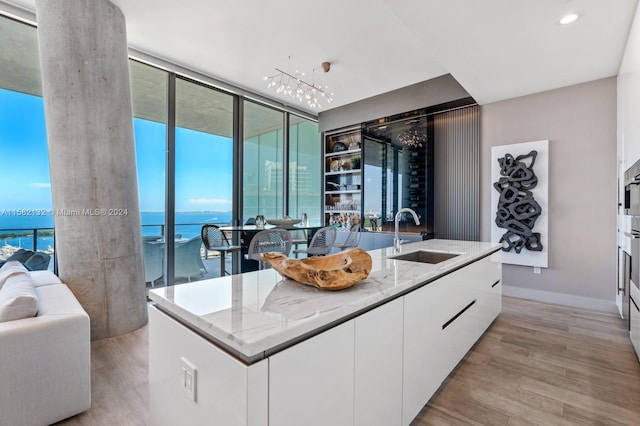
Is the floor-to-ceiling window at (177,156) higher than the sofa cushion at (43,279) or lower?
higher

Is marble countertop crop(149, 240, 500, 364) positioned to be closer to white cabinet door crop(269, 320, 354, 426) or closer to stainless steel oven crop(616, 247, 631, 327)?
white cabinet door crop(269, 320, 354, 426)

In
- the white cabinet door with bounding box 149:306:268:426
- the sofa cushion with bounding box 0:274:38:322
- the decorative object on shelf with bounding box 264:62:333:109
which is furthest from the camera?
the decorative object on shelf with bounding box 264:62:333:109

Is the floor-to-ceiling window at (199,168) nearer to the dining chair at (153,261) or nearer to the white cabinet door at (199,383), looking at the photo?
the dining chair at (153,261)

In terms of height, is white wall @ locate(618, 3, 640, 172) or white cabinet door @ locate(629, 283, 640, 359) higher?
white wall @ locate(618, 3, 640, 172)

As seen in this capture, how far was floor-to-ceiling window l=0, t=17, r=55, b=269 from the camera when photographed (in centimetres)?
298

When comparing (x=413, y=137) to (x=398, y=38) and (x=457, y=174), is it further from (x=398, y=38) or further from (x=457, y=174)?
(x=398, y=38)

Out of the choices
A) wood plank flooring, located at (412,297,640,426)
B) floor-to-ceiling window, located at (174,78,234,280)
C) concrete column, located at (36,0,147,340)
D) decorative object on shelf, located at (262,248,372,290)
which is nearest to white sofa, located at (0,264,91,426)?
concrete column, located at (36,0,147,340)

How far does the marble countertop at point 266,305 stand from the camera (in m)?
0.88

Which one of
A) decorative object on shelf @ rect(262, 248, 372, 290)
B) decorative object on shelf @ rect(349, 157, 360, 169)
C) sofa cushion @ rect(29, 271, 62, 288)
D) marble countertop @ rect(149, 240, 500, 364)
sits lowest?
sofa cushion @ rect(29, 271, 62, 288)

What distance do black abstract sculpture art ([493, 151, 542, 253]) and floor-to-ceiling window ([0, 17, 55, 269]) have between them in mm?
5364

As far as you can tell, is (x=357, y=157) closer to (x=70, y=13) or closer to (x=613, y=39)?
(x=613, y=39)

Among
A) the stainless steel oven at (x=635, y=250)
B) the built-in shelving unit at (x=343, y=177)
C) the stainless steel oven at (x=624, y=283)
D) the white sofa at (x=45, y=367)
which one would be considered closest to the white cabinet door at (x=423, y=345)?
the stainless steel oven at (x=635, y=250)

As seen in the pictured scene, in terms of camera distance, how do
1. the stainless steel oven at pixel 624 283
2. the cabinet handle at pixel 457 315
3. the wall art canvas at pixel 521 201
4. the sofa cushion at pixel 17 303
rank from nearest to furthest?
the sofa cushion at pixel 17 303
the cabinet handle at pixel 457 315
the stainless steel oven at pixel 624 283
the wall art canvas at pixel 521 201

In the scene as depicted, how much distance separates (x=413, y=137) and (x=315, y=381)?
475 cm
